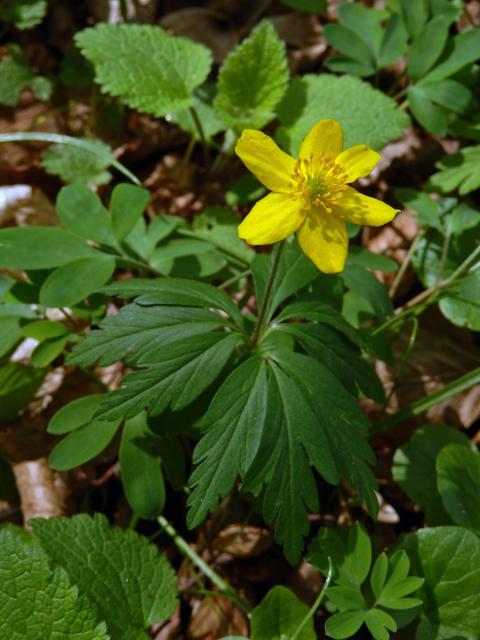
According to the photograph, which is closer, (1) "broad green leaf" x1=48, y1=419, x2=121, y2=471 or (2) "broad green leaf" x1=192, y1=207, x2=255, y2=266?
(1) "broad green leaf" x1=48, y1=419, x2=121, y2=471

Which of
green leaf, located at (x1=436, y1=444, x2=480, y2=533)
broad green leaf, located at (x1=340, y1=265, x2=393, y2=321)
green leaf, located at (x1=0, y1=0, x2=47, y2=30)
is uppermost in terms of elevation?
green leaf, located at (x1=0, y1=0, x2=47, y2=30)

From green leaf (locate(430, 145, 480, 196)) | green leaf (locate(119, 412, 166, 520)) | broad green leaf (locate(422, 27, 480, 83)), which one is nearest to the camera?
green leaf (locate(119, 412, 166, 520))

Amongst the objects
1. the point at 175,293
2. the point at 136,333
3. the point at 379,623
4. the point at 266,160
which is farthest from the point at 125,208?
the point at 379,623

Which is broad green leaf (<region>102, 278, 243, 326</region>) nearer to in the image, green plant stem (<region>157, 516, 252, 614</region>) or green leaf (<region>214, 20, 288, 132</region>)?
green plant stem (<region>157, 516, 252, 614</region>)

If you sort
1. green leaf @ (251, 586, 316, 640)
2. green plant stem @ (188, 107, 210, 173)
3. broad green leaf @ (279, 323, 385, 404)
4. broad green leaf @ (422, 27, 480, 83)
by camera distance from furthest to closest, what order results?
green plant stem @ (188, 107, 210, 173) < broad green leaf @ (422, 27, 480, 83) < green leaf @ (251, 586, 316, 640) < broad green leaf @ (279, 323, 385, 404)

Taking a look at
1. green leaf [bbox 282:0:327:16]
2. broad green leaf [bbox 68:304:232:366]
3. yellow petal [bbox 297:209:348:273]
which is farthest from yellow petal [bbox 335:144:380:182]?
green leaf [bbox 282:0:327:16]

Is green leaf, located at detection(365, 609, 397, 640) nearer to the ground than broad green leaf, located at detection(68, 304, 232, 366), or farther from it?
nearer to the ground
